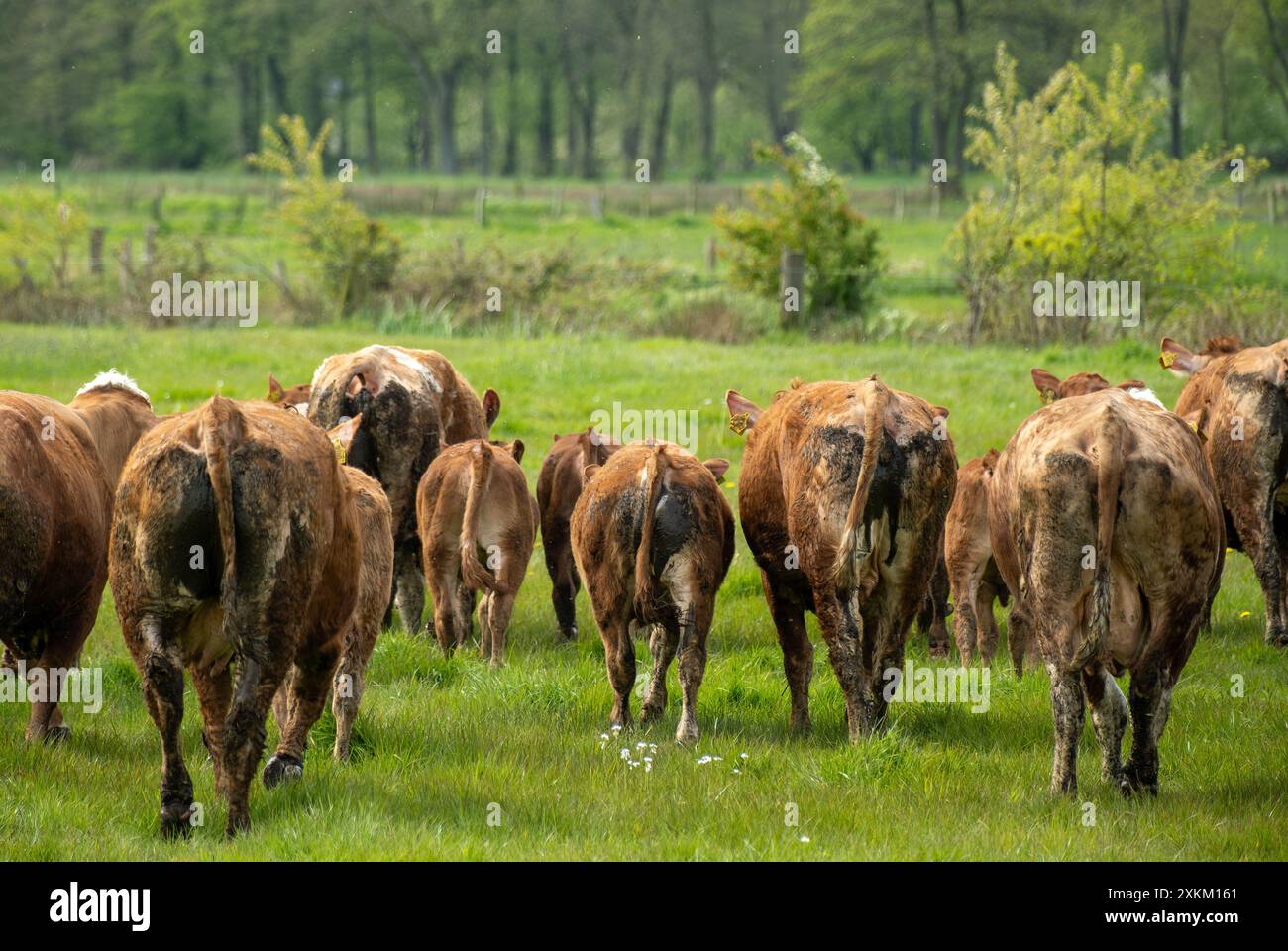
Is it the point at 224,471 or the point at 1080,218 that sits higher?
the point at 1080,218

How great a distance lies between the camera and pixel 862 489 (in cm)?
684

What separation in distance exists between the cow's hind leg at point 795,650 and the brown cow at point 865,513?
33 cm

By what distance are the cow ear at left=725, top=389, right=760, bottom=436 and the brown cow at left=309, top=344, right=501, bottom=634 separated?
2363mm

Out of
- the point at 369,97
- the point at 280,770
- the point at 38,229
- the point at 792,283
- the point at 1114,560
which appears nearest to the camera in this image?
the point at 1114,560

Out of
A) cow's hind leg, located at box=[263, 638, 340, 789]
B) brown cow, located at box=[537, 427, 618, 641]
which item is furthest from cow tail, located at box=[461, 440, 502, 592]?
cow's hind leg, located at box=[263, 638, 340, 789]

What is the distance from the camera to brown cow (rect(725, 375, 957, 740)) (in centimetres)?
705

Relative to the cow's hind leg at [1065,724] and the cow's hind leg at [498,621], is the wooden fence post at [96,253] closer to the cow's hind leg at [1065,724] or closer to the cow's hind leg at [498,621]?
the cow's hind leg at [498,621]

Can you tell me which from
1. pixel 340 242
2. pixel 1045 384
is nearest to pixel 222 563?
pixel 1045 384

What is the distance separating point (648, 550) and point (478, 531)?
1.79 m

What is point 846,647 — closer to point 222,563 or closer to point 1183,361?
point 222,563

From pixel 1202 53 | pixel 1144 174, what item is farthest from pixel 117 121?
pixel 1144 174

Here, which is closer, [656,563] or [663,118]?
[656,563]

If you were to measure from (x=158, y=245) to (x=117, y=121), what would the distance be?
50.5m

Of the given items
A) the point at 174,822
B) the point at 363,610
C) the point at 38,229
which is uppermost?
the point at 38,229
